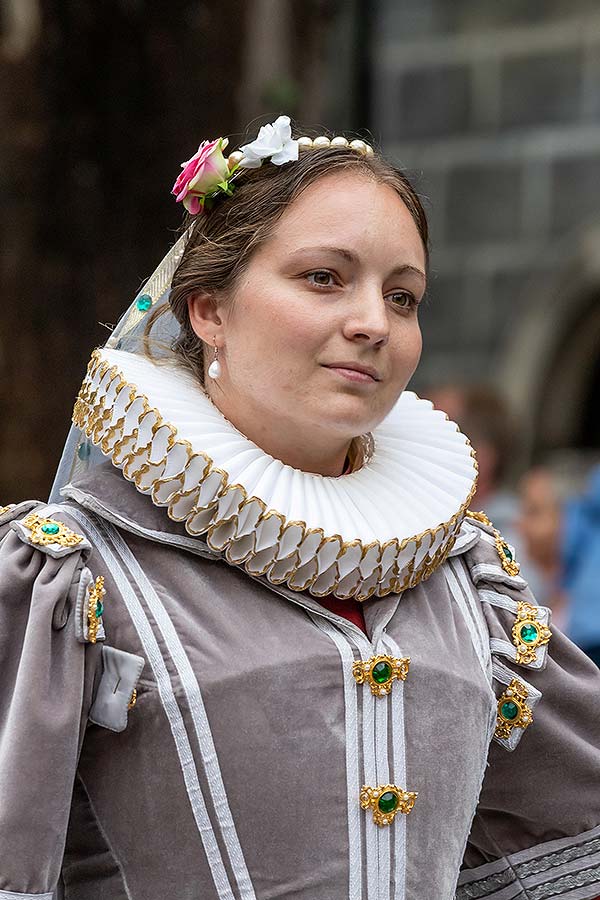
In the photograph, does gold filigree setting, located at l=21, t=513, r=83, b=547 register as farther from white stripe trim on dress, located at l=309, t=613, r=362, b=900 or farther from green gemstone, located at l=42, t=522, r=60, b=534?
white stripe trim on dress, located at l=309, t=613, r=362, b=900

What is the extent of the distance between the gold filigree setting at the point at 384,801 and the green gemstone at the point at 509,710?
24 cm

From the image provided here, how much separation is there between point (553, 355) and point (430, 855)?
4.60 m

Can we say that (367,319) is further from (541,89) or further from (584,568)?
(541,89)

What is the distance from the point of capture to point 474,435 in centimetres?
425

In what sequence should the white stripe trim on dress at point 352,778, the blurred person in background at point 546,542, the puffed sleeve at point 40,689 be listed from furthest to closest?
the blurred person in background at point 546,542 < the white stripe trim on dress at point 352,778 < the puffed sleeve at point 40,689

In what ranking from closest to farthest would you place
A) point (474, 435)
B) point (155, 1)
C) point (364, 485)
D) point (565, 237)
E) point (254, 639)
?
point (254, 639) < point (364, 485) < point (155, 1) < point (474, 435) < point (565, 237)

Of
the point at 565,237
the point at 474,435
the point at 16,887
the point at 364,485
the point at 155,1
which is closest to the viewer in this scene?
the point at 16,887

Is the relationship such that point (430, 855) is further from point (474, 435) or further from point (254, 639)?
point (474, 435)

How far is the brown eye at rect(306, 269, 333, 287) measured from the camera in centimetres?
192

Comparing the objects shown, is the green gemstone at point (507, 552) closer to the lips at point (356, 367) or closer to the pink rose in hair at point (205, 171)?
the lips at point (356, 367)

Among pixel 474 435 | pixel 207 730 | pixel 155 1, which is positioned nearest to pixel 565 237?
pixel 474 435

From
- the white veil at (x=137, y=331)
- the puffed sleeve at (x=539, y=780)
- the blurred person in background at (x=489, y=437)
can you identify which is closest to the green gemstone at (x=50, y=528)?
the white veil at (x=137, y=331)

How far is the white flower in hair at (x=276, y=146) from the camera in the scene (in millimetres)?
1997

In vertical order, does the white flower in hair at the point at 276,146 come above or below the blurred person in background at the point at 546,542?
above
